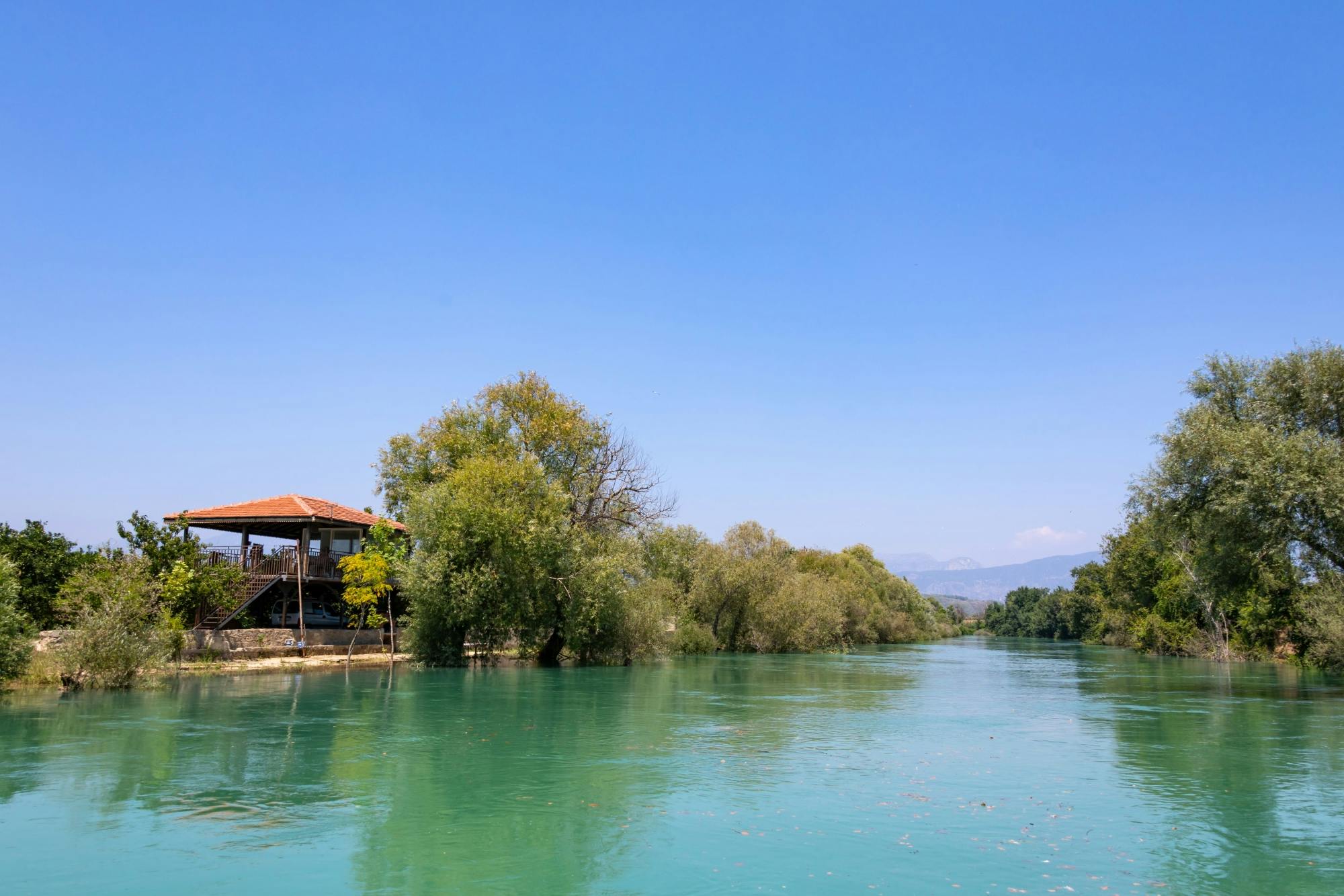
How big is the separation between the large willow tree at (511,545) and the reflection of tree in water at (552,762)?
15.8ft

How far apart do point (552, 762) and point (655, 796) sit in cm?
372

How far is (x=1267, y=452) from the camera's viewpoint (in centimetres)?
3047

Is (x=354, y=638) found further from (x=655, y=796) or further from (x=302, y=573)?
(x=655, y=796)

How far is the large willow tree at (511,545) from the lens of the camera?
41.1 metres

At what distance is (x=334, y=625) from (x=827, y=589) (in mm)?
38583

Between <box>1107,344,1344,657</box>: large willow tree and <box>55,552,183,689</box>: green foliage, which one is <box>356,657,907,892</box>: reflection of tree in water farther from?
<box>1107,344,1344,657</box>: large willow tree

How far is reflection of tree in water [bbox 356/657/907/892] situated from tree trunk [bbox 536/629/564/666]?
7710 millimetres

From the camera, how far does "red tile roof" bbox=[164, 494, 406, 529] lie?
44.2m

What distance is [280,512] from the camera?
44750 mm

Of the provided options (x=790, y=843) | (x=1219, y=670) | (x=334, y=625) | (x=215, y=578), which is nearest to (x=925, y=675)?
(x=1219, y=670)

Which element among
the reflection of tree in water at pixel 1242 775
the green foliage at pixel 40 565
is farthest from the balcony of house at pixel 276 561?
the reflection of tree in water at pixel 1242 775

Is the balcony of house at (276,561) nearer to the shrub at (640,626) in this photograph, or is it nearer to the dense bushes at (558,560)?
the dense bushes at (558,560)

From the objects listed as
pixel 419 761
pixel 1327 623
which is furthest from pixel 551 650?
pixel 1327 623

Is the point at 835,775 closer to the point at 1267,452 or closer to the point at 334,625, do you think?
the point at 1267,452
